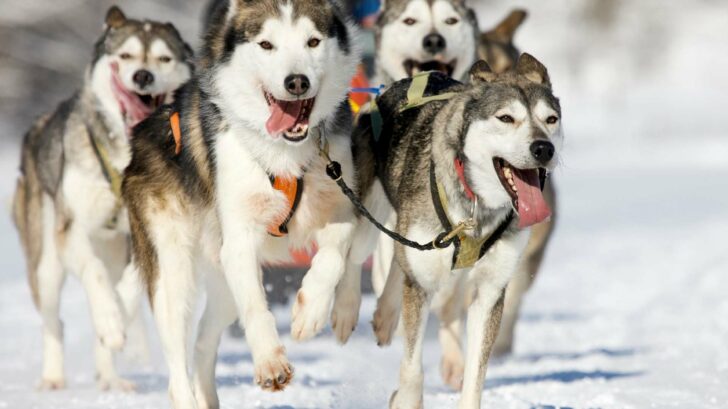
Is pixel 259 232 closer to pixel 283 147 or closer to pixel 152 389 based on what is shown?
pixel 283 147

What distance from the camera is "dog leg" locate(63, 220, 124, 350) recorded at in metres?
5.28

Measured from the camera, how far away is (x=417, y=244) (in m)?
4.04

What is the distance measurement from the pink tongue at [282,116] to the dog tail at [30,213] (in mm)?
2658

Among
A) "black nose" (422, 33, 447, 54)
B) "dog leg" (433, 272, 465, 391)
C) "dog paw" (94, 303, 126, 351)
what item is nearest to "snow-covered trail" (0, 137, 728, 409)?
"dog leg" (433, 272, 465, 391)

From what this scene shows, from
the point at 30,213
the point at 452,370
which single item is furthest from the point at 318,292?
the point at 30,213

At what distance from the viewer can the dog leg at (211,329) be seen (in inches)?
183

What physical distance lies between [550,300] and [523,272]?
104 inches

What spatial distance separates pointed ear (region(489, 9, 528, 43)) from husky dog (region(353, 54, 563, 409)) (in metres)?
2.69

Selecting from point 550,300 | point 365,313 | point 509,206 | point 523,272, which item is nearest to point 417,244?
point 509,206

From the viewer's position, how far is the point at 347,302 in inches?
172

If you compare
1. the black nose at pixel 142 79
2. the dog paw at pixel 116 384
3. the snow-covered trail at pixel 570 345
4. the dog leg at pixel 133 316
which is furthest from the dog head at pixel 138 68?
the snow-covered trail at pixel 570 345

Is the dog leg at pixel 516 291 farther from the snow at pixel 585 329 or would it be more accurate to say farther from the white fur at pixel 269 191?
the white fur at pixel 269 191

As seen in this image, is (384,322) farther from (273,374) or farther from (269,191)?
(273,374)

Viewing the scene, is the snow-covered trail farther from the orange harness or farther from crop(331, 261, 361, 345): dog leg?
the orange harness
